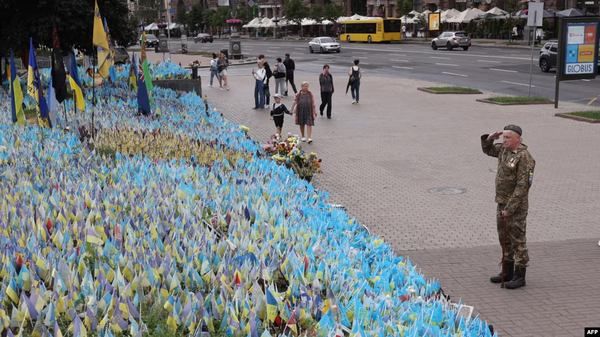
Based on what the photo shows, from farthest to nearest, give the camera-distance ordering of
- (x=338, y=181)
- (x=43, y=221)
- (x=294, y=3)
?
(x=294, y=3) < (x=338, y=181) < (x=43, y=221)

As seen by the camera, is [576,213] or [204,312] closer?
[204,312]

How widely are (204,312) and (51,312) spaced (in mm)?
827

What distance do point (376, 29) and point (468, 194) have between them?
205ft

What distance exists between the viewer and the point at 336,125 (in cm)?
2189

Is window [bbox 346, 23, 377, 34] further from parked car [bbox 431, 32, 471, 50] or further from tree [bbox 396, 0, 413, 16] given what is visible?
parked car [bbox 431, 32, 471, 50]

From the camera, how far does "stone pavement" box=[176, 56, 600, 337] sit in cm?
827

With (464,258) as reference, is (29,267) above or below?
above

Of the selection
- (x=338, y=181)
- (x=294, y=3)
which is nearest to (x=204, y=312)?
(x=338, y=181)

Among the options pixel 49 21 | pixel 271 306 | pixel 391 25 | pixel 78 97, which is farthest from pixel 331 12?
pixel 271 306

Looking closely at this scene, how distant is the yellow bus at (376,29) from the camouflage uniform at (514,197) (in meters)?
67.0

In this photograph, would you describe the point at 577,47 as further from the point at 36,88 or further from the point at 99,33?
the point at 36,88

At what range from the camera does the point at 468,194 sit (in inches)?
521

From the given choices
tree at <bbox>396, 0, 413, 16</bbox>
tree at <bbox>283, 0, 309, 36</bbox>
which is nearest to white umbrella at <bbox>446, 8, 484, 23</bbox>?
tree at <bbox>396, 0, 413, 16</bbox>

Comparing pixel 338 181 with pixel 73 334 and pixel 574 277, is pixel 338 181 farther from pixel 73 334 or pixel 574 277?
pixel 73 334
